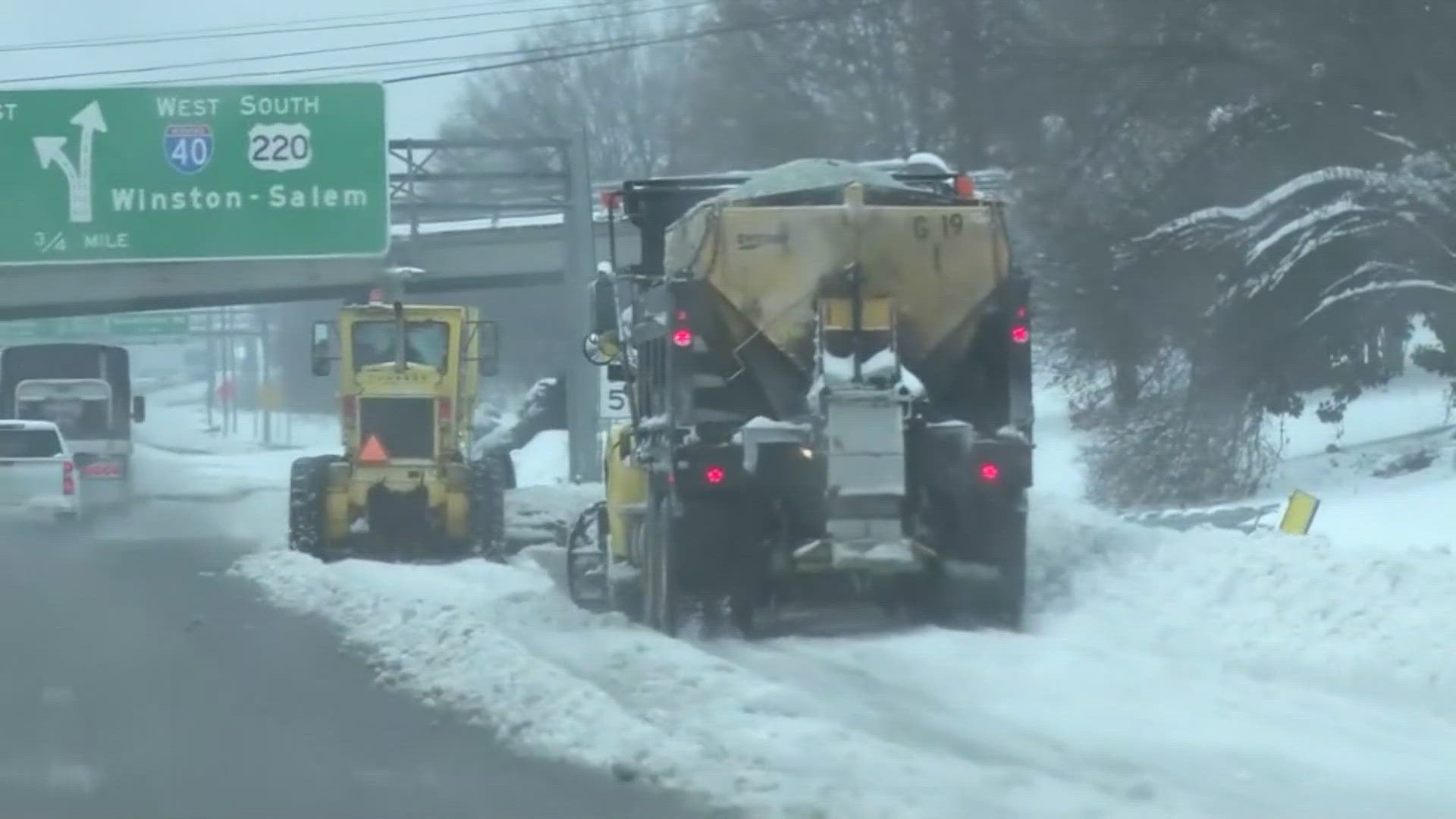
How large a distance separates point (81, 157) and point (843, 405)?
21018mm

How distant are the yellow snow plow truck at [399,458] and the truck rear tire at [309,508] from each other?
12 mm

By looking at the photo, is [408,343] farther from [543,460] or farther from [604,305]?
[543,460]

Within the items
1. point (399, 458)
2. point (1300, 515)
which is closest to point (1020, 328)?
point (1300, 515)

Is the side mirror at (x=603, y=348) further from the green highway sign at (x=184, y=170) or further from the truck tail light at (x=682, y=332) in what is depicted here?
the green highway sign at (x=184, y=170)

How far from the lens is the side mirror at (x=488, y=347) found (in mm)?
25656

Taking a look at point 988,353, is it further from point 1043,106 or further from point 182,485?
point 182,485

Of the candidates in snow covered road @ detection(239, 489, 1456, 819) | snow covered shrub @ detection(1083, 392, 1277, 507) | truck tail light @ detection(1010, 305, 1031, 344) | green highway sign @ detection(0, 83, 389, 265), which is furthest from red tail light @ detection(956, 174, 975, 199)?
green highway sign @ detection(0, 83, 389, 265)

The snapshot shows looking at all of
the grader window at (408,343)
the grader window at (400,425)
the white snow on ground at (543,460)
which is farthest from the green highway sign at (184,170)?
the white snow on ground at (543,460)

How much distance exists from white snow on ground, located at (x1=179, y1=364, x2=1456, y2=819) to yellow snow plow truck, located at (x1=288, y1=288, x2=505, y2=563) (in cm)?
680

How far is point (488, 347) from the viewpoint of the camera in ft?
88.1

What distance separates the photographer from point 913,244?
582 inches

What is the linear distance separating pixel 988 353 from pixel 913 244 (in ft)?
3.29

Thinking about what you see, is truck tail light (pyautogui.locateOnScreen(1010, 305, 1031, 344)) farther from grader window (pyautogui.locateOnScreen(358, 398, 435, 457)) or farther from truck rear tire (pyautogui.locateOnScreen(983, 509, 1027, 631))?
grader window (pyautogui.locateOnScreen(358, 398, 435, 457))

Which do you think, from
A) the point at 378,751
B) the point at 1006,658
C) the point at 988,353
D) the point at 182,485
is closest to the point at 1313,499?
the point at 988,353
